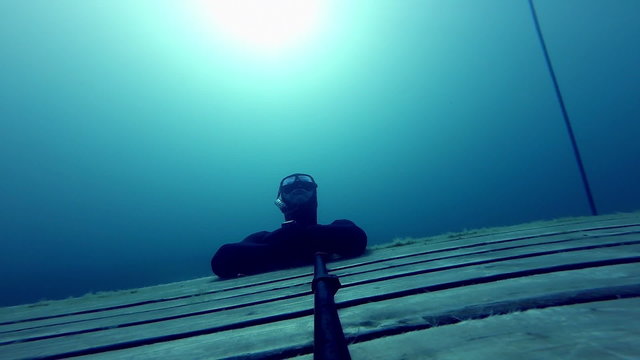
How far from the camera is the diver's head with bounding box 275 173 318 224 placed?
430 centimetres

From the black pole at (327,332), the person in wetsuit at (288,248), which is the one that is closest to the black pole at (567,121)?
the person in wetsuit at (288,248)

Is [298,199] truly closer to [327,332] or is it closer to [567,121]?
[327,332]

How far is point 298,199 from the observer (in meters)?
4.31

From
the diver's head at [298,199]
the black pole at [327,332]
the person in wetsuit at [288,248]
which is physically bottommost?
the black pole at [327,332]

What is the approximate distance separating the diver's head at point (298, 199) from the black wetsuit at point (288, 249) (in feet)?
2.74

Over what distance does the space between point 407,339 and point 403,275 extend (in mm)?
1052

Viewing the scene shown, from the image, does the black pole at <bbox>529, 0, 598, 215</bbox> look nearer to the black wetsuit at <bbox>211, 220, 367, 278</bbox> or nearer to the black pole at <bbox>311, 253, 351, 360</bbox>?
the black wetsuit at <bbox>211, 220, 367, 278</bbox>

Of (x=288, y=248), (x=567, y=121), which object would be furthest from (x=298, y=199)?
(x=567, y=121)

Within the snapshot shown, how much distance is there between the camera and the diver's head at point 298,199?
14.1 ft

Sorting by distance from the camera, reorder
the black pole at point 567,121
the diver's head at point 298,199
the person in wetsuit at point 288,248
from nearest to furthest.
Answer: the person in wetsuit at point 288,248
the diver's head at point 298,199
the black pole at point 567,121

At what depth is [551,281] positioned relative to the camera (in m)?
1.26

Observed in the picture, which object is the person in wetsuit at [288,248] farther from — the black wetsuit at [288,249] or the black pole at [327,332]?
the black pole at [327,332]

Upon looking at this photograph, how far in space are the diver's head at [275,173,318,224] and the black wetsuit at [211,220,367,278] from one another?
0.83 m

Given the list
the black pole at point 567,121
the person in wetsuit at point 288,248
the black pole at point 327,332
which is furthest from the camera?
the black pole at point 567,121
